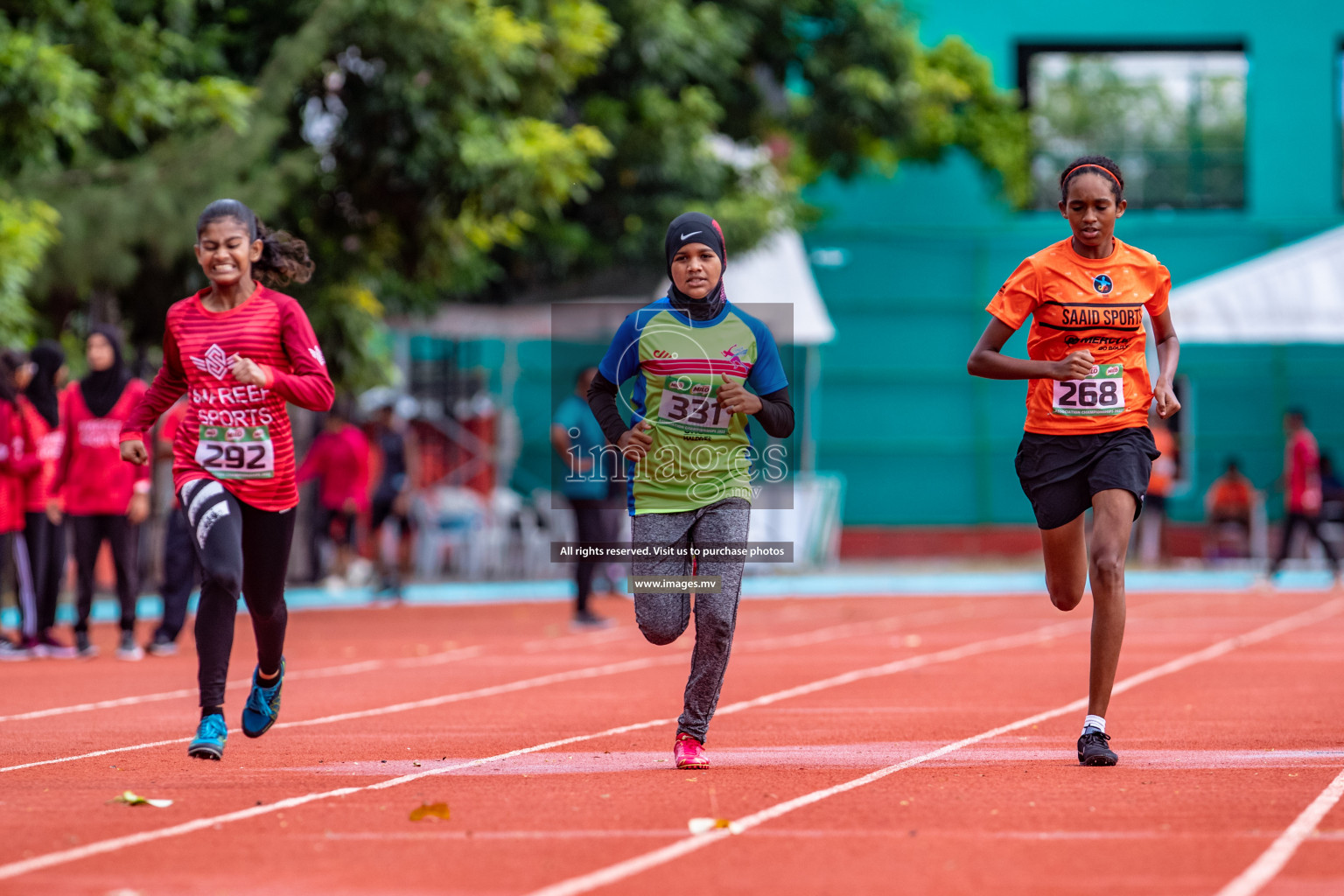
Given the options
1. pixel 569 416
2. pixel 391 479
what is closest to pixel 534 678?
pixel 569 416

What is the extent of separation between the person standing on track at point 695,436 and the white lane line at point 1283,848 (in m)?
2.10

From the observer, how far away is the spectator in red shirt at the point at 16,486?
41.2 feet

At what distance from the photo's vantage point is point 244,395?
7.22m

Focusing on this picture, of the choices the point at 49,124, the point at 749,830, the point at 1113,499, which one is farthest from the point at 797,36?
the point at 749,830

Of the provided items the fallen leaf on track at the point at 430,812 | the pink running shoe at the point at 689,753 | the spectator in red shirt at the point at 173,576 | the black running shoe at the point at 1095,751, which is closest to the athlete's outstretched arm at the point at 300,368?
the pink running shoe at the point at 689,753

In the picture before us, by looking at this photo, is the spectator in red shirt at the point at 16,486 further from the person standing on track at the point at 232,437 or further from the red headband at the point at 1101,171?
the red headband at the point at 1101,171

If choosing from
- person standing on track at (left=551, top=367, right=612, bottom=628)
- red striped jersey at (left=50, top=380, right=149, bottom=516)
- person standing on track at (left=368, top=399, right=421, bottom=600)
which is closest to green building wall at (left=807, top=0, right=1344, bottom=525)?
person standing on track at (left=368, top=399, right=421, bottom=600)

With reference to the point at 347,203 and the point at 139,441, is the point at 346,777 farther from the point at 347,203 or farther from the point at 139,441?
the point at 347,203

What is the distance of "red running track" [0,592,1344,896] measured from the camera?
4.86m

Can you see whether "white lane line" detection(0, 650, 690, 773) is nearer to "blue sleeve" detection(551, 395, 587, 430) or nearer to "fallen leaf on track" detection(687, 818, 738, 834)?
"blue sleeve" detection(551, 395, 587, 430)

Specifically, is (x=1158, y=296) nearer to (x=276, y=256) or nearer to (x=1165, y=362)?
(x=1165, y=362)

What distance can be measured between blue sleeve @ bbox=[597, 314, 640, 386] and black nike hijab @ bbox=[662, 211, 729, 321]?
0.62 ft

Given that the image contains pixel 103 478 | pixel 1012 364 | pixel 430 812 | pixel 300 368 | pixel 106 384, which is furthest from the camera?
pixel 106 384

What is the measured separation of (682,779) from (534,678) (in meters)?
4.80
